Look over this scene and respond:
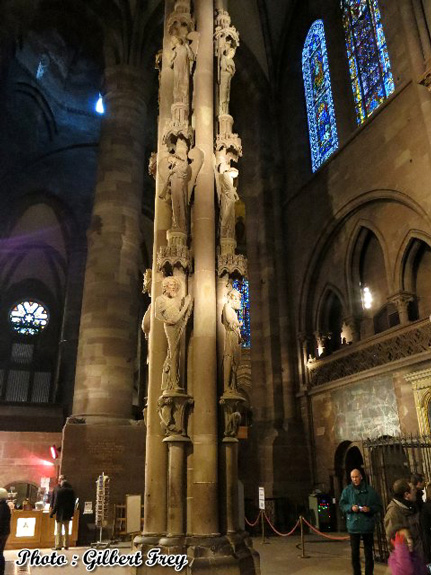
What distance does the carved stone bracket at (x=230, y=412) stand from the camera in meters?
6.27

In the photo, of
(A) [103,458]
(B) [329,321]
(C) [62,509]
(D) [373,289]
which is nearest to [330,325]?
(B) [329,321]

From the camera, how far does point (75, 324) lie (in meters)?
21.0

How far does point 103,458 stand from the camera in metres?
11.6

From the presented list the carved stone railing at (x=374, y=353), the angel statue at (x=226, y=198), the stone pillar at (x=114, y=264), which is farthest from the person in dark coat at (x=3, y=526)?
the carved stone railing at (x=374, y=353)

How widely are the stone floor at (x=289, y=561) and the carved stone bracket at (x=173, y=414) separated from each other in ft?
6.22

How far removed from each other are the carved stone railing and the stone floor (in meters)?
4.15

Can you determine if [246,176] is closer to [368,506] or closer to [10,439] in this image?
[10,439]

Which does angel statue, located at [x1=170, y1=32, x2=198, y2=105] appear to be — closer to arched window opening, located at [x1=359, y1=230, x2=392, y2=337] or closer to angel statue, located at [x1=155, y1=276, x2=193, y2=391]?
angel statue, located at [x1=155, y1=276, x2=193, y2=391]

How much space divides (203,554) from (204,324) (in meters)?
2.66

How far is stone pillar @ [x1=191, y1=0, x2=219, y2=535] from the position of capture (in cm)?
587

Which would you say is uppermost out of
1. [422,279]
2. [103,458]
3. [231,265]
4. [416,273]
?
[416,273]

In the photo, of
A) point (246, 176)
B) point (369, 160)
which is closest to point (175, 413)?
point (369, 160)

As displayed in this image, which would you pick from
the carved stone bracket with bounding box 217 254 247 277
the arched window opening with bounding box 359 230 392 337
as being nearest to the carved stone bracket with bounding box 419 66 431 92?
the arched window opening with bounding box 359 230 392 337

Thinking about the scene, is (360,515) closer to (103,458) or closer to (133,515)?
(133,515)
